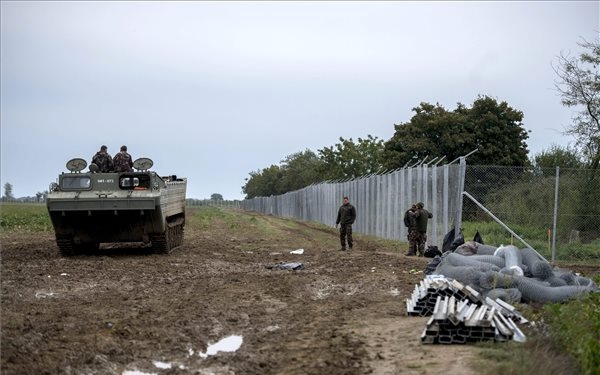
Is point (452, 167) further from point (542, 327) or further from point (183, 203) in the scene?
point (542, 327)

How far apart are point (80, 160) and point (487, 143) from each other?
25535 mm

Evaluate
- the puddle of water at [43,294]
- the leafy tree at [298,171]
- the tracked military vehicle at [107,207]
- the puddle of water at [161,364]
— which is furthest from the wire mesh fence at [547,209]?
the leafy tree at [298,171]

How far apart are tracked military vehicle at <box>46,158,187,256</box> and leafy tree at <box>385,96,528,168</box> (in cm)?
2354

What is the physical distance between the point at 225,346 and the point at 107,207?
10.3 m

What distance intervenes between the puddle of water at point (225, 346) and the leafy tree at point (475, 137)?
105 feet

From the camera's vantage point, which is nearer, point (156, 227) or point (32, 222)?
point (156, 227)

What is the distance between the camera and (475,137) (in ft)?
133

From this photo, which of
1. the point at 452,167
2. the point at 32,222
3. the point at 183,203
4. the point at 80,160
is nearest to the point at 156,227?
the point at 80,160

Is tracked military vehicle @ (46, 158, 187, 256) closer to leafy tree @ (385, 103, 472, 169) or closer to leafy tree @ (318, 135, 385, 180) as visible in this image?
leafy tree @ (385, 103, 472, 169)

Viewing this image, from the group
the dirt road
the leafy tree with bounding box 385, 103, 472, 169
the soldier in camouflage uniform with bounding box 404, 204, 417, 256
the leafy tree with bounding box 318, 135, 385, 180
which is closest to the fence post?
the dirt road

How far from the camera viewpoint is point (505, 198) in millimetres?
18469

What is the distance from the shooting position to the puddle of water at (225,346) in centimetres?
836

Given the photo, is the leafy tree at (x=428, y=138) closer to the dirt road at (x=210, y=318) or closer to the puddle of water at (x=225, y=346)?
the dirt road at (x=210, y=318)

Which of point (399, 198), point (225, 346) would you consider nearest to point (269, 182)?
point (399, 198)
